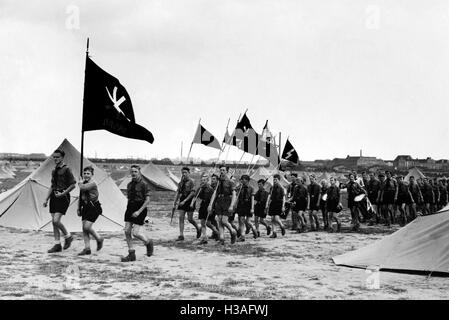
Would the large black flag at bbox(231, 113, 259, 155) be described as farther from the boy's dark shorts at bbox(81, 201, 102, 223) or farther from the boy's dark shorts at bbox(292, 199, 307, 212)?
the boy's dark shorts at bbox(81, 201, 102, 223)

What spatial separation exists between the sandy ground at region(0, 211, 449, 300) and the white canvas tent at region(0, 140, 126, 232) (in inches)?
80.5

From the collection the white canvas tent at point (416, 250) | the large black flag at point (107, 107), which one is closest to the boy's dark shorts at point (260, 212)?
the white canvas tent at point (416, 250)

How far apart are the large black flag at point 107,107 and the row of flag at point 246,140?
671 centimetres

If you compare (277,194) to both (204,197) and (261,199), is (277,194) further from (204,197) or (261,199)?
(204,197)

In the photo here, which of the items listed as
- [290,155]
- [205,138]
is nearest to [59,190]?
[205,138]

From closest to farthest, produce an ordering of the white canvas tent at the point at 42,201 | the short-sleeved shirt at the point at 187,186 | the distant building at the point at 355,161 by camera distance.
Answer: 1. the short-sleeved shirt at the point at 187,186
2. the white canvas tent at the point at 42,201
3. the distant building at the point at 355,161

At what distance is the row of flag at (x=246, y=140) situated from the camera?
18266 millimetres

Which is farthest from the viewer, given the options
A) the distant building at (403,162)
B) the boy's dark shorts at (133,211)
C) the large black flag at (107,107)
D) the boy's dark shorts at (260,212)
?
the distant building at (403,162)

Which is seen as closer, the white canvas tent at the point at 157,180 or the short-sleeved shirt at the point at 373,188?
the short-sleeved shirt at the point at 373,188

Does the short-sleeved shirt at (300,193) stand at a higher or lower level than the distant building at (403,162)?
lower

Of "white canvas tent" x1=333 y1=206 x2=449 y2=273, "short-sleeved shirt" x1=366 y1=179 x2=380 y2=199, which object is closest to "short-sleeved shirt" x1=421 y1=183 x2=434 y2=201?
"short-sleeved shirt" x1=366 y1=179 x2=380 y2=199

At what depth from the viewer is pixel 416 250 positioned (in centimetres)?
860

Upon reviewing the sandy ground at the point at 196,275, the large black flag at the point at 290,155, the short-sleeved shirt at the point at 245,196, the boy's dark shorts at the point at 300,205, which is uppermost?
the large black flag at the point at 290,155

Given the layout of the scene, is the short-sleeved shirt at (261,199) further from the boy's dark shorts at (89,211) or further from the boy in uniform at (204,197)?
the boy's dark shorts at (89,211)
